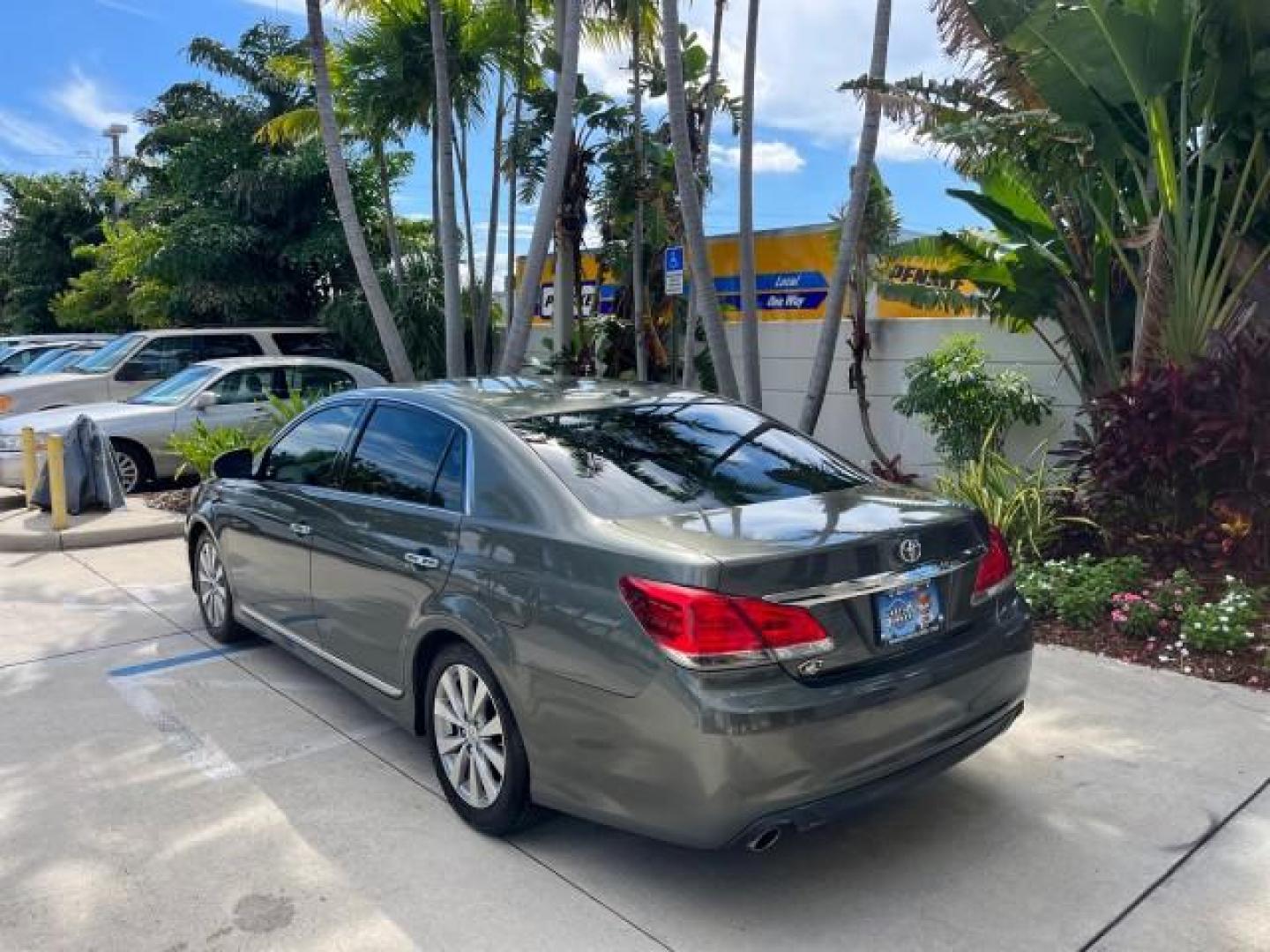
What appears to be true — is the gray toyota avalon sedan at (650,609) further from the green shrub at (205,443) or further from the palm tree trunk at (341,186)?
the palm tree trunk at (341,186)

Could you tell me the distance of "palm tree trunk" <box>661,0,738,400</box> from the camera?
8961mm

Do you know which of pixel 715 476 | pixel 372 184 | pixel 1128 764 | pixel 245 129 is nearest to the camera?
pixel 715 476

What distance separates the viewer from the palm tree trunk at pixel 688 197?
8.96 metres

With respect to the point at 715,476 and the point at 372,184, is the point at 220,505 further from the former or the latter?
the point at 372,184

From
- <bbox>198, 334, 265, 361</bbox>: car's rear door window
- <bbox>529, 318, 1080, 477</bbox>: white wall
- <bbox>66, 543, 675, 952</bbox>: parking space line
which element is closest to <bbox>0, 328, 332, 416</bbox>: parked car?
<bbox>198, 334, 265, 361</bbox>: car's rear door window

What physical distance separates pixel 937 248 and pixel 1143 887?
7100 mm

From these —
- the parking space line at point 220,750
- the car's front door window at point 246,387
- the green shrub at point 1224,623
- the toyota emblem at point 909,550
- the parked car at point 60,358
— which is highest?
the parked car at point 60,358

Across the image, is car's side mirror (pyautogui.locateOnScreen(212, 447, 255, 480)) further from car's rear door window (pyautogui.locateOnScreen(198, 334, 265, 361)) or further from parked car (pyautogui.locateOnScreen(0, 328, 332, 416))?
car's rear door window (pyautogui.locateOnScreen(198, 334, 265, 361))

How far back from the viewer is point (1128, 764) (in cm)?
418

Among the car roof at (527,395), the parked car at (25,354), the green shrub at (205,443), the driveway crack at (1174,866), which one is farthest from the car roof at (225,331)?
the driveway crack at (1174,866)

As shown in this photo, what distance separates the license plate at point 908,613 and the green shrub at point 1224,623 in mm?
A: 2677

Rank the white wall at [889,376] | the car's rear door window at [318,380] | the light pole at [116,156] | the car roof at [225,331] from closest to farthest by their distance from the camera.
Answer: the white wall at [889,376] < the car's rear door window at [318,380] < the car roof at [225,331] < the light pole at [116,156]

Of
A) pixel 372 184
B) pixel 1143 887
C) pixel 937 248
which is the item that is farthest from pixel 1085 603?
pixel 372 184

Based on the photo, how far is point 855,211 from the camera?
8750 millimetres
